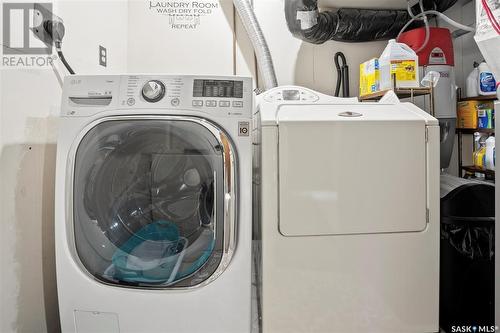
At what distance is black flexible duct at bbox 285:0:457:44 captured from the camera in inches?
83.3

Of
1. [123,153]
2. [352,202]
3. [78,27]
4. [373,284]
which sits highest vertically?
[78,27]

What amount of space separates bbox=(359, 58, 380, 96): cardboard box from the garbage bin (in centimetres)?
84

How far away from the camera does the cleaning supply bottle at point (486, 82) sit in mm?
2055

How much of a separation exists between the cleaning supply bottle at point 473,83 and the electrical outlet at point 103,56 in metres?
2.45

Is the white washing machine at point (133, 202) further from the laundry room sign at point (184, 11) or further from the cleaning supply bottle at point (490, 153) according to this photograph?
the cleaning supply bottle at point (490, 153)

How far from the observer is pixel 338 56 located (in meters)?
2.45

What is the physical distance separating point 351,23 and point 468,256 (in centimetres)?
163

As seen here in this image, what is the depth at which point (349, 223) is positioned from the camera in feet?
4.33

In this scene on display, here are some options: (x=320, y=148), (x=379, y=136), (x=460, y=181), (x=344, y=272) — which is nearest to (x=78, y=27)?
(x=320, y=148)

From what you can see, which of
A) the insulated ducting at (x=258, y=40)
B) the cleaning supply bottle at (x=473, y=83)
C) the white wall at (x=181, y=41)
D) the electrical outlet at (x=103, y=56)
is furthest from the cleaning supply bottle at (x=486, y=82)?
the electrical outlet at (x=103, y=56)

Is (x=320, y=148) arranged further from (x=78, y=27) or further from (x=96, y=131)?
(x=78, y=27)

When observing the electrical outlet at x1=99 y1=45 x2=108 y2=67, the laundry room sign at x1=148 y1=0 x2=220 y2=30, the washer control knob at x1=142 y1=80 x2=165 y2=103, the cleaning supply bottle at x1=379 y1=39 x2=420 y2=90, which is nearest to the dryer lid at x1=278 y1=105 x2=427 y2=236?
the washer control knob at x1=142 y1=80 x2=165 y2=103

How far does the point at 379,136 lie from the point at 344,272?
0.57 m

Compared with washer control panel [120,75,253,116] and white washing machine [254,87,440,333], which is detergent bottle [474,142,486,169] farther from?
washer control panel [120,75,253,116]
